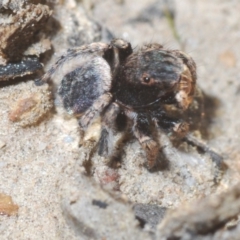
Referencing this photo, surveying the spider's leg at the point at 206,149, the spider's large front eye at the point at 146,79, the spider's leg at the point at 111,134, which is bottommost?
the spider's leg at the point at 206,149

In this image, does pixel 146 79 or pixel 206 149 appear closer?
pixel 146 79

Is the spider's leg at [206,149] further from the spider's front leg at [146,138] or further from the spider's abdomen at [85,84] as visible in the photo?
the spider's abdomen at [85,84]

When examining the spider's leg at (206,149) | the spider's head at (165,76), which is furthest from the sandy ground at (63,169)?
the spider's head at (165,76)

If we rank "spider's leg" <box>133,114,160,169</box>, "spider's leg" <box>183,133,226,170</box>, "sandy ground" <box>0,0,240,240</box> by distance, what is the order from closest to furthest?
1. "sandy ground" <box>0,0,240,240</box>
2. "spider's leg" <box>133,114,160,169</box>
3. "spider's leg" <box>183,133,226,170</box>

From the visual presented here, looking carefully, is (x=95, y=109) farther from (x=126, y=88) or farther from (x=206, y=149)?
(x=206, y=149)

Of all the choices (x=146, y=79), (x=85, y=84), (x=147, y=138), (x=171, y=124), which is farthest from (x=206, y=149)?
(x=85, y=84)

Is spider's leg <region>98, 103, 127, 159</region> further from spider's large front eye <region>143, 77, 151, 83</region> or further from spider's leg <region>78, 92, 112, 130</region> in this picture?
spider's large front eye <region>143, 77, 151, 83</region>

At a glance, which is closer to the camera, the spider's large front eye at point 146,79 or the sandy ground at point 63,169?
the sandy ground at point 63,169

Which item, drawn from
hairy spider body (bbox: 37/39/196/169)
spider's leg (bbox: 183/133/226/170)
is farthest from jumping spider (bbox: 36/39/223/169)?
spider's leg (bbox: 183/133/226/170)
